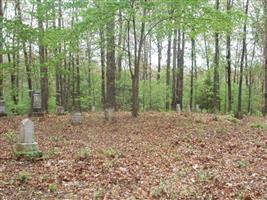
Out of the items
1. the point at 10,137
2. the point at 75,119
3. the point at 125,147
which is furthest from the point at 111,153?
the point at 75,119

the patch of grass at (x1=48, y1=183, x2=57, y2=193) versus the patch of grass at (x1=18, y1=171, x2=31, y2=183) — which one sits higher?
the patch of grass at (x1=18, y1=171, x2=31, y2=183)

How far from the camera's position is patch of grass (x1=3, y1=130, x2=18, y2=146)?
42.0 feet

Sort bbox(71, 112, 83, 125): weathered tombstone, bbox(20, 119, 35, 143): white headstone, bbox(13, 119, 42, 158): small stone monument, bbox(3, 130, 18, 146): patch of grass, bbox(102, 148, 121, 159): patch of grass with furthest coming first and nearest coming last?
bbox(71, 112, 83, 125): weathered tombstone < bbox(3, 130, 18, 146): patch of grass < bbox(102, 148, 121, 159): patch of grass < bbox(20, 119, 35, 143): white headstone < bbox(13, 119, 42, 158): small stone monument

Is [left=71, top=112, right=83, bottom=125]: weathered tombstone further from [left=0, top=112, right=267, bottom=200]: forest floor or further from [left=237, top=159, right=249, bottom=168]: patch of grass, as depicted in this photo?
[left=237, top=159, right=249, bottom=168]: patch of grass

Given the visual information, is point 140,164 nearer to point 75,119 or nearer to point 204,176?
point 204,176

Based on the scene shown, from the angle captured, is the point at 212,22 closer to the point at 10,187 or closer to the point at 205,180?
the point at 205,180

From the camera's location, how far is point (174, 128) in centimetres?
1571

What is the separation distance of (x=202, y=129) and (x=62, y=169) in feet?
25.0

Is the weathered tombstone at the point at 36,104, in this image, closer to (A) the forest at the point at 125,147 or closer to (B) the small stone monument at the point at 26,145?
(A) the forest at the point at 125,147

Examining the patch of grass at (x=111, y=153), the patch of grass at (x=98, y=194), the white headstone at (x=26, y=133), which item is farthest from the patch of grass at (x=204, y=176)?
the white headstone at (x=26, y=133)

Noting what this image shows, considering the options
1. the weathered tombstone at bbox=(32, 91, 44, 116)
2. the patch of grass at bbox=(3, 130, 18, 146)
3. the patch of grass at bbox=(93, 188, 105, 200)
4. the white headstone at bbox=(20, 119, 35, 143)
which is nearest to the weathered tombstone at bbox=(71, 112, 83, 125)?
the patch of grass at bbox=(3, 130, 18, 146)

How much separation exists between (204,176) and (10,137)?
7.67m

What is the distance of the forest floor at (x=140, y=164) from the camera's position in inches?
302

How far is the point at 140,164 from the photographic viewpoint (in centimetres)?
986
